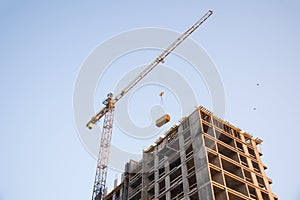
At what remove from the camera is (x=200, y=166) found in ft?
137

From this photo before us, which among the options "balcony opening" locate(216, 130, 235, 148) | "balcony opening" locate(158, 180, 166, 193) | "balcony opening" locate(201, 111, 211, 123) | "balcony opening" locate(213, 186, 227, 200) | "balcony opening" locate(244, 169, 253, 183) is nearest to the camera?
"balcony opening" locate(213, 186, 227, 200)

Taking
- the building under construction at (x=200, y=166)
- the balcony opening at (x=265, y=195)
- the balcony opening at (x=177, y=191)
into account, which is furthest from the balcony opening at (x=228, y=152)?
the balcony opening at (x=177, y=191)

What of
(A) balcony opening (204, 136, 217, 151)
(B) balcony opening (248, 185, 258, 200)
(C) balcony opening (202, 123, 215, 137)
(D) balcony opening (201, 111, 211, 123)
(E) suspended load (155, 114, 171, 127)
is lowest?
(B) balcony opening (248, 185, 258, 200)

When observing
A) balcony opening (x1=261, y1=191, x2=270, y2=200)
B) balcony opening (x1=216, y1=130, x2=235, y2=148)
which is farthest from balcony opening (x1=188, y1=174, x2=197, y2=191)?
balcony opening (x1=261, y1=191, x2=270, y2=200)

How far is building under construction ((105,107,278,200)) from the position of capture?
41116 mm

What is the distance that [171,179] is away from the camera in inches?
1829

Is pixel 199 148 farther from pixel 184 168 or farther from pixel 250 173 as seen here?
pixel 250 173

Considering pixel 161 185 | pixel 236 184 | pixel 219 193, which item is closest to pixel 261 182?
pixel 236 184

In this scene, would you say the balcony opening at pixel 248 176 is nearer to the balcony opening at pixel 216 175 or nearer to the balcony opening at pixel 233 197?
the balcony opening at pixel 233 197

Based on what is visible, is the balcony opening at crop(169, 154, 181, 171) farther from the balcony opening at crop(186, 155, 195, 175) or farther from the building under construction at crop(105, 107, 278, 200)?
the balcony opening at crop(186, 155, 195, 175)

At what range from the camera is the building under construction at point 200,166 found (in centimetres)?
4112

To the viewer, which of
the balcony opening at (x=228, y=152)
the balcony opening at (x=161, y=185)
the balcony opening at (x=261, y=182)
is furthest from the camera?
the balcony opening at (x=261, y=182)

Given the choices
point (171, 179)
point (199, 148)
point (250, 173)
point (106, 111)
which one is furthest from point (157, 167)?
point (106, 111)

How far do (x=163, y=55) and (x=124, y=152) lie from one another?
22.7 meters
